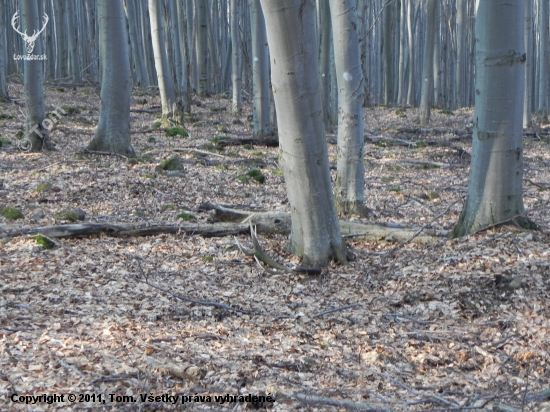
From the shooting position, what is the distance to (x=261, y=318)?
4348mm

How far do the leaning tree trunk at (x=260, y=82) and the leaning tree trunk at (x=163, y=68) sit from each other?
104 inches

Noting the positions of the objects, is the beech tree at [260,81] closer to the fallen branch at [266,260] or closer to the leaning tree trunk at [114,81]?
the leaning tree trunk at [114,81]

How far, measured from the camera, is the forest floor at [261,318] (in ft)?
10.4

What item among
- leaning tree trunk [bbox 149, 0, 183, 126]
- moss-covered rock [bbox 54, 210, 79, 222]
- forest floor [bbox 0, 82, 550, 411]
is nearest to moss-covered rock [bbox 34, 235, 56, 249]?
forest floor [bbox 0, 82, 550, 411]

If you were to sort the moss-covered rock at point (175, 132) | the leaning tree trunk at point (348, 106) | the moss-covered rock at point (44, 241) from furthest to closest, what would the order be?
the moss-covered rock at point (175, 132)
the leaning tree trunk at point (348, 106)
the moss-covered rock at point (44, 241)

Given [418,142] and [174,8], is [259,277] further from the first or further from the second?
[174,8]

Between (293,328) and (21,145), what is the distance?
856 cm

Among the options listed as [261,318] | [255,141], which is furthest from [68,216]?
[255,141]

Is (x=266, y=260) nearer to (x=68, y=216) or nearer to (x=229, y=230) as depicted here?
(x=229, y=230)

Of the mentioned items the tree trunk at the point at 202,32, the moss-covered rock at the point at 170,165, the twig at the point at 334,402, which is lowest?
the twig at the point at 334,402

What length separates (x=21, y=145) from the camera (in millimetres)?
11062

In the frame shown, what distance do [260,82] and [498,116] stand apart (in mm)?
8721

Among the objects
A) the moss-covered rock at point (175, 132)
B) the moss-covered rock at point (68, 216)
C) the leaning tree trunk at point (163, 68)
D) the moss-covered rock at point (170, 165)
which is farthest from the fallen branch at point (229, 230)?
the leaning tree trunk at point (163, 68)

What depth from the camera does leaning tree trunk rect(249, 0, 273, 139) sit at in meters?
13.3
